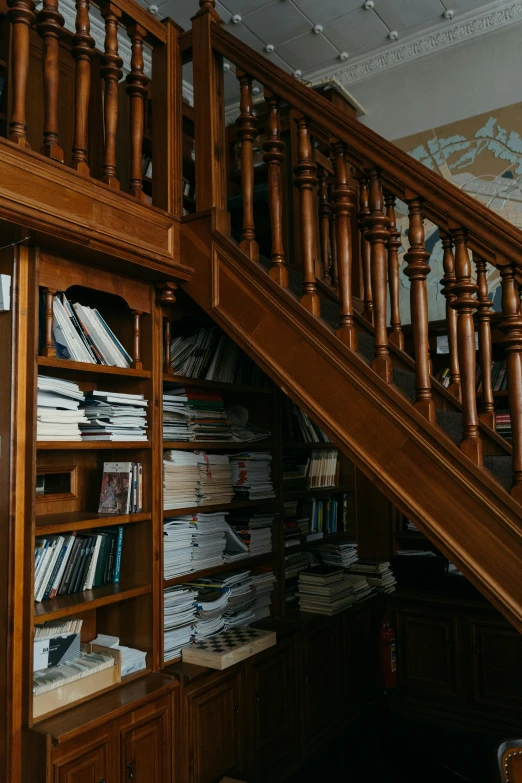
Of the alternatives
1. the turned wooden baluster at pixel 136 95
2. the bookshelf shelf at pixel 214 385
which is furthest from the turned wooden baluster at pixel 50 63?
the bookshelf shelf at pixel 214 385

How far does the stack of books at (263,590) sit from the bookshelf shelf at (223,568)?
0.22ft

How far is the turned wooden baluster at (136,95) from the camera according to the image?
236 cm

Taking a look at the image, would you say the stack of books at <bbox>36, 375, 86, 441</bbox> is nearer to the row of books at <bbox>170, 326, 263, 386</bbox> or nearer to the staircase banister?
the row of books at <bbox>170, 326, 263, 386</bbox>

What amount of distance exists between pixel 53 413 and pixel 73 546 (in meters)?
0.53

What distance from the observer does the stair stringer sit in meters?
1.76

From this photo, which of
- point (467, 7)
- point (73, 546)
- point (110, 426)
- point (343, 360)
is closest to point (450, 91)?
point (467, 7)

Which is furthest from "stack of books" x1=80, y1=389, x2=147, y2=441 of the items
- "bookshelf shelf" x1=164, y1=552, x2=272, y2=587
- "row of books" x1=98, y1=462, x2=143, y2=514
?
"bookshelf shelf" x1=164, y1=552, x2=272, y2=587

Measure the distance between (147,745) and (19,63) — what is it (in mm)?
2442

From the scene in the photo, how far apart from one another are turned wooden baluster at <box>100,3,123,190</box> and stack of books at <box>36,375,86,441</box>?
2.48 feet

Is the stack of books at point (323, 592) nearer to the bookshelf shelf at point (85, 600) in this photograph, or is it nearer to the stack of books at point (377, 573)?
the stack of books at point (377, 573)

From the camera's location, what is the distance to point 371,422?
6.48ft

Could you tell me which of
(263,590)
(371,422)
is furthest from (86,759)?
(371,422)

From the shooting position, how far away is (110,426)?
2.44m

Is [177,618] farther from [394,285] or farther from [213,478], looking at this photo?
[394,285]
